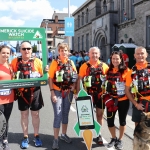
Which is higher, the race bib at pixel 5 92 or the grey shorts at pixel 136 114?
the race bib at pixel 5 92

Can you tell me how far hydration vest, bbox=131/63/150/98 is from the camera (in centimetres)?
385

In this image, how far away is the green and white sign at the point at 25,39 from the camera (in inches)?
165

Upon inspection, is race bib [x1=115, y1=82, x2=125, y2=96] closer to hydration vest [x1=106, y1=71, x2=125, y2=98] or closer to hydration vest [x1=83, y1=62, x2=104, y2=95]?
hydration vest [x1=106, y1=71, x2=125, y2=98]

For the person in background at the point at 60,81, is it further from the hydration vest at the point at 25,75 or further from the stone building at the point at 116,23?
the stone building at the point at 116,23

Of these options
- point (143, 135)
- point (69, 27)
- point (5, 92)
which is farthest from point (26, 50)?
point (69, 27)

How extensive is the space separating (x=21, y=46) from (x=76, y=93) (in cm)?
143

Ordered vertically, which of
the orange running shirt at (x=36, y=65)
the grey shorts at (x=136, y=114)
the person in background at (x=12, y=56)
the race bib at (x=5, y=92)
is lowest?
the grey shorts at (x=136, y=114)

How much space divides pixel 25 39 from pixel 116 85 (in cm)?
192

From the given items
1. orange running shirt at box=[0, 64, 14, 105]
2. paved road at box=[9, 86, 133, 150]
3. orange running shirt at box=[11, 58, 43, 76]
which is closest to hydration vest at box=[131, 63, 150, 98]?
paved road at box=[9, 86, 133, 150]

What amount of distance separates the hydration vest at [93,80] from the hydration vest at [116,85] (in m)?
0.23

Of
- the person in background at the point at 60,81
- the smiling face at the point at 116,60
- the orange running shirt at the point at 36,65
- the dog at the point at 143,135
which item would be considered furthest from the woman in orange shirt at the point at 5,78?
the dog at the point at 143,135

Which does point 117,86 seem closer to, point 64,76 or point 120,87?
point 120,87

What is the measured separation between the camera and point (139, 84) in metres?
3.86

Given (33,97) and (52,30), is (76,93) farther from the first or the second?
(52,30)
